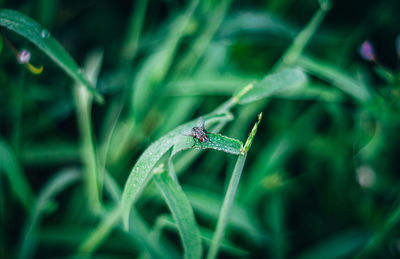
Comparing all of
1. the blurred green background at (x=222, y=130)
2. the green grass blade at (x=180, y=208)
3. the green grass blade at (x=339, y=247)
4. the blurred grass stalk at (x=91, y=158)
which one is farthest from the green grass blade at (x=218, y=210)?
the green grass blade at (x=180, y=208)

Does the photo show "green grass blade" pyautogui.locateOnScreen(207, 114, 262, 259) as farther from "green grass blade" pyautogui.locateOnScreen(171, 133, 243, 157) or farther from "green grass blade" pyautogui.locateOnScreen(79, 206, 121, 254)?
"green grass blade" pyautogui.locateOnScreen(79, 206, 121, 254)

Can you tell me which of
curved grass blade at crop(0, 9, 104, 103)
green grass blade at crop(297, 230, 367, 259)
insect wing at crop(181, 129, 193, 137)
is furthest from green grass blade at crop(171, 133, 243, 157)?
green grass blade at crop(297, 230, 367, 259)

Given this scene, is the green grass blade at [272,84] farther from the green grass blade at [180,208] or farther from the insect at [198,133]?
the green grass blade at [180,208]

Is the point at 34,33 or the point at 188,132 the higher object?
the point at 34,33

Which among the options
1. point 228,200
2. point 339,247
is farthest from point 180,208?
point 339,247

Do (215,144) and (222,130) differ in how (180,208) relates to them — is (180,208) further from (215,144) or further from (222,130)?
(222,130)
